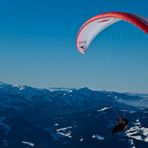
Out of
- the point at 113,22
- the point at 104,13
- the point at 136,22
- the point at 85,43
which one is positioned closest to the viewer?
the point at 136,22

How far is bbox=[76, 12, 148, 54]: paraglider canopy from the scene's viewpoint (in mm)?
21516

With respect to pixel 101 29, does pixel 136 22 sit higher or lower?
lower

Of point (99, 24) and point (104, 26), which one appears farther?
point (104, 26)

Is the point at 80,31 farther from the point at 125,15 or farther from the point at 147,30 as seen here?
the point at 147,30

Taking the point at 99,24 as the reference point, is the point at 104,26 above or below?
above

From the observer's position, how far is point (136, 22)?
2134cm

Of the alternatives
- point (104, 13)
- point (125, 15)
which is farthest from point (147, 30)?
point (104, 13)

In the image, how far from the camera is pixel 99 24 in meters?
26.7

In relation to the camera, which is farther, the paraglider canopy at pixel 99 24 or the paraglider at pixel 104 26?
the paraglider at pixel 104 26

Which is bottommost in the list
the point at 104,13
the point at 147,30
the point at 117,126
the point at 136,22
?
the point at 117,126

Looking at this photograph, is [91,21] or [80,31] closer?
[91,21]

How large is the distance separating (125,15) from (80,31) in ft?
18.7

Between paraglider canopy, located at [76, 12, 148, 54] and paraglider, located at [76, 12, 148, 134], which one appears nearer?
paraglider canopy, located at [76, 12, 148, 54]

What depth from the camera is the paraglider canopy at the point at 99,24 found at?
2152 cm
